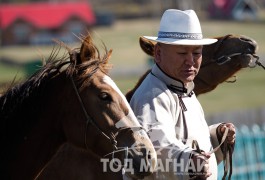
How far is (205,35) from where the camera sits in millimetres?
51906

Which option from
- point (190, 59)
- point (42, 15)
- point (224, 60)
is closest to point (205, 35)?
point (42, 15)

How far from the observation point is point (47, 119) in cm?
547

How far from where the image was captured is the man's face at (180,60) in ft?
17.9

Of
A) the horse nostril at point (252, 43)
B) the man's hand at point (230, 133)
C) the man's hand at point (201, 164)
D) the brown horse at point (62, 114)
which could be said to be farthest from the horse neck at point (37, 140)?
the horse nostril at point (252, 43)

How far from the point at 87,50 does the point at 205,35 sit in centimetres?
4683

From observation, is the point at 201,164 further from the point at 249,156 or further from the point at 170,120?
the point at 249,156

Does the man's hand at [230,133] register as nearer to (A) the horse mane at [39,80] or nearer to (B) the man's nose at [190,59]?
(B) the man's nose at [190,59]

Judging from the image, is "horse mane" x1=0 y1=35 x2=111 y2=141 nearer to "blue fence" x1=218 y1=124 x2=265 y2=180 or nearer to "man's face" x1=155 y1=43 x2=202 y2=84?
"man's face" x1=155 y1=43 x2=202 y2=84

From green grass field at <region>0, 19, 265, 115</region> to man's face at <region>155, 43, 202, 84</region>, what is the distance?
10934 mm

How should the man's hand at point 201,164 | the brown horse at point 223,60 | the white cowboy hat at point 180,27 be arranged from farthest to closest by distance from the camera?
the brown horse at point 223,60 < the white cowboy hat at point 180,27 < the man's hand at point 201,164

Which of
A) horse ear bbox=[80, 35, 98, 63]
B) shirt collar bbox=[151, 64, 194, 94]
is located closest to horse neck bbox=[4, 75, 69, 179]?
horse ear bbox=[80, 35, 98, 63]

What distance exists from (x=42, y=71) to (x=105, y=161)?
883 mm

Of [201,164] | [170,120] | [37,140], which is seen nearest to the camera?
[201,164]

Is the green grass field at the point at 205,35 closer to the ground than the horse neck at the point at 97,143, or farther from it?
closer to the ground
